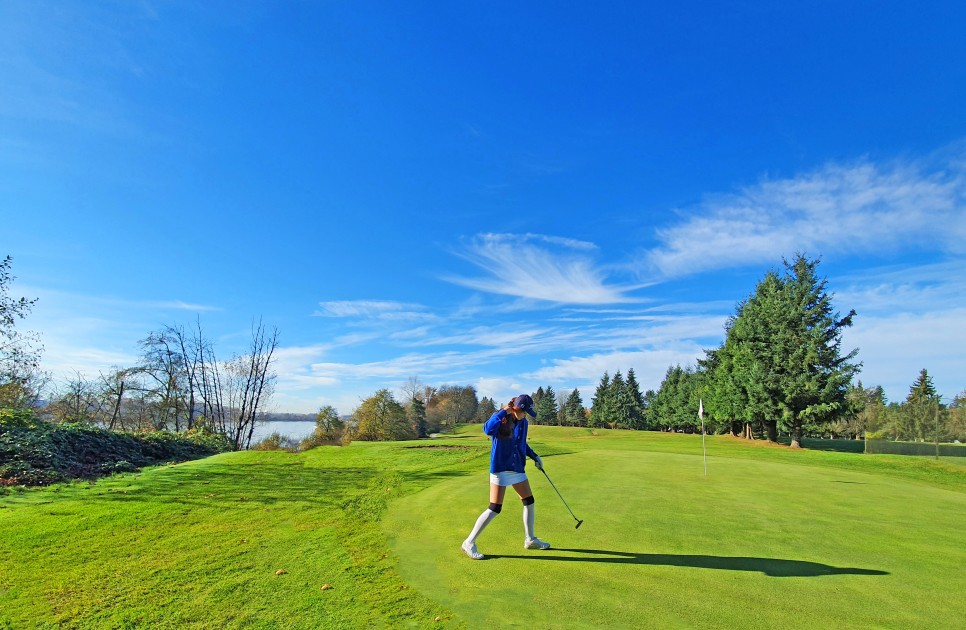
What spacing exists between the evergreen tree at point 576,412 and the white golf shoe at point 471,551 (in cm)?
8976

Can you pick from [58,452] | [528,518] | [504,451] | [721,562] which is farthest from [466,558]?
[58,452]

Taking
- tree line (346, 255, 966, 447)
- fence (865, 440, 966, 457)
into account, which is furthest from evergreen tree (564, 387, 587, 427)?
fence (865, 440, 966, 457)

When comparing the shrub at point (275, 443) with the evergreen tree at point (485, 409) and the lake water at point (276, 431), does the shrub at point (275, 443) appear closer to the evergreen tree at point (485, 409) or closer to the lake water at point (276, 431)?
the lake water at point (276, 431)

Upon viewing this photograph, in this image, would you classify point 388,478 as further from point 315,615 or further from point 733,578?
point 733,578

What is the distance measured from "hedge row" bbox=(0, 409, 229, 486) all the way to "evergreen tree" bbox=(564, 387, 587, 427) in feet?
267

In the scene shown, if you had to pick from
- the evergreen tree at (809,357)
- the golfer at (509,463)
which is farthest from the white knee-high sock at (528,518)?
the evergreen tree at (809,357)

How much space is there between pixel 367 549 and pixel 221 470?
8.59 meters

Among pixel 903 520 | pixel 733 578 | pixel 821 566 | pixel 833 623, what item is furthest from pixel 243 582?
pixel 903 520

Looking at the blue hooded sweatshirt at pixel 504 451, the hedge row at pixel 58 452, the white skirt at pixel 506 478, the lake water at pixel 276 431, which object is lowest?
the lake water at pixel 276 431

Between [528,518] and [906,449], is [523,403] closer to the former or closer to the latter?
[528,518]

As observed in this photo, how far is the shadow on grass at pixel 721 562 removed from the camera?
206 inches

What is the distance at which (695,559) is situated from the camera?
5625 mm

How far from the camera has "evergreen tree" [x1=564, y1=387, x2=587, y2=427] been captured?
9194 centimetres

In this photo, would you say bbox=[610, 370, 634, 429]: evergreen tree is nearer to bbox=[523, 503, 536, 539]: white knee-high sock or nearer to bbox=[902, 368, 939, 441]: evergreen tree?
bbox=[902, 368, 939, 441]: evergreen tree
